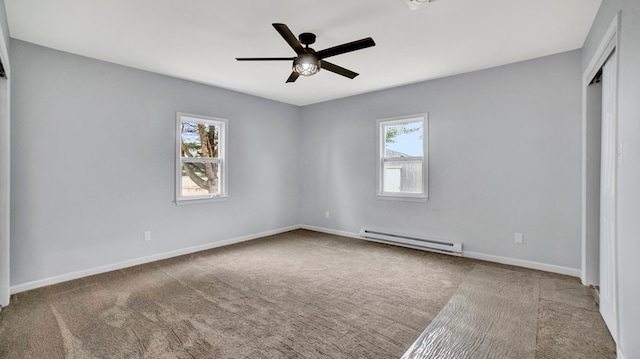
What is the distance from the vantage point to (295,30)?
277 cm

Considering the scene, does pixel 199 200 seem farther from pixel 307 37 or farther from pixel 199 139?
pixel 307 37

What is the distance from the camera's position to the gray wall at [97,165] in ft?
9.86

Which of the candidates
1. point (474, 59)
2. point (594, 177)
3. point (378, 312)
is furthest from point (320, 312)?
point (474, 59)

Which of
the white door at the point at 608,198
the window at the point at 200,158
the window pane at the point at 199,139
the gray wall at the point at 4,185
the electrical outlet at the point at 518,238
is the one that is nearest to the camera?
the white door at the point at 608,198

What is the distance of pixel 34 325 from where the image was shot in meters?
2.29

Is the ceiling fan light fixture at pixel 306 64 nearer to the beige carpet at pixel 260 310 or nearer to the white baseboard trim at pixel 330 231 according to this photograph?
the beige carpet at pixel 260 310

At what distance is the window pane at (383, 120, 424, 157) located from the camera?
15.0 feet

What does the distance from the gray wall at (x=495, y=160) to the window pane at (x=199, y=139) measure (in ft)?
8.10

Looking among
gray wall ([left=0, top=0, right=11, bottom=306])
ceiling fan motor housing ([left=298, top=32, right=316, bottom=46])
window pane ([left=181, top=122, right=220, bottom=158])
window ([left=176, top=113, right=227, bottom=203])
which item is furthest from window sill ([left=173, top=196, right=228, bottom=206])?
ceiling fan motor housing ([left=298, top=32, right=316, bottom=46])

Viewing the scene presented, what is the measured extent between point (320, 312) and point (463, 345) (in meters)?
1.12

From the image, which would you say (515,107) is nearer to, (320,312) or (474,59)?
(474,59)

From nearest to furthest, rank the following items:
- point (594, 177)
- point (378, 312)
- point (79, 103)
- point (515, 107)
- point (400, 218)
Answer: point (378, 312) → point (594, 177) → point (79, 103) → point (515, 107) → point (400, 218)

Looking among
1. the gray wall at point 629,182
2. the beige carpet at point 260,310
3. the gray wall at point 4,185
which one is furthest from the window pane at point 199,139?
the gray wall at point 629,182

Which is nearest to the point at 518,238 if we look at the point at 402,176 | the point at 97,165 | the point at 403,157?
the point at 402,176
